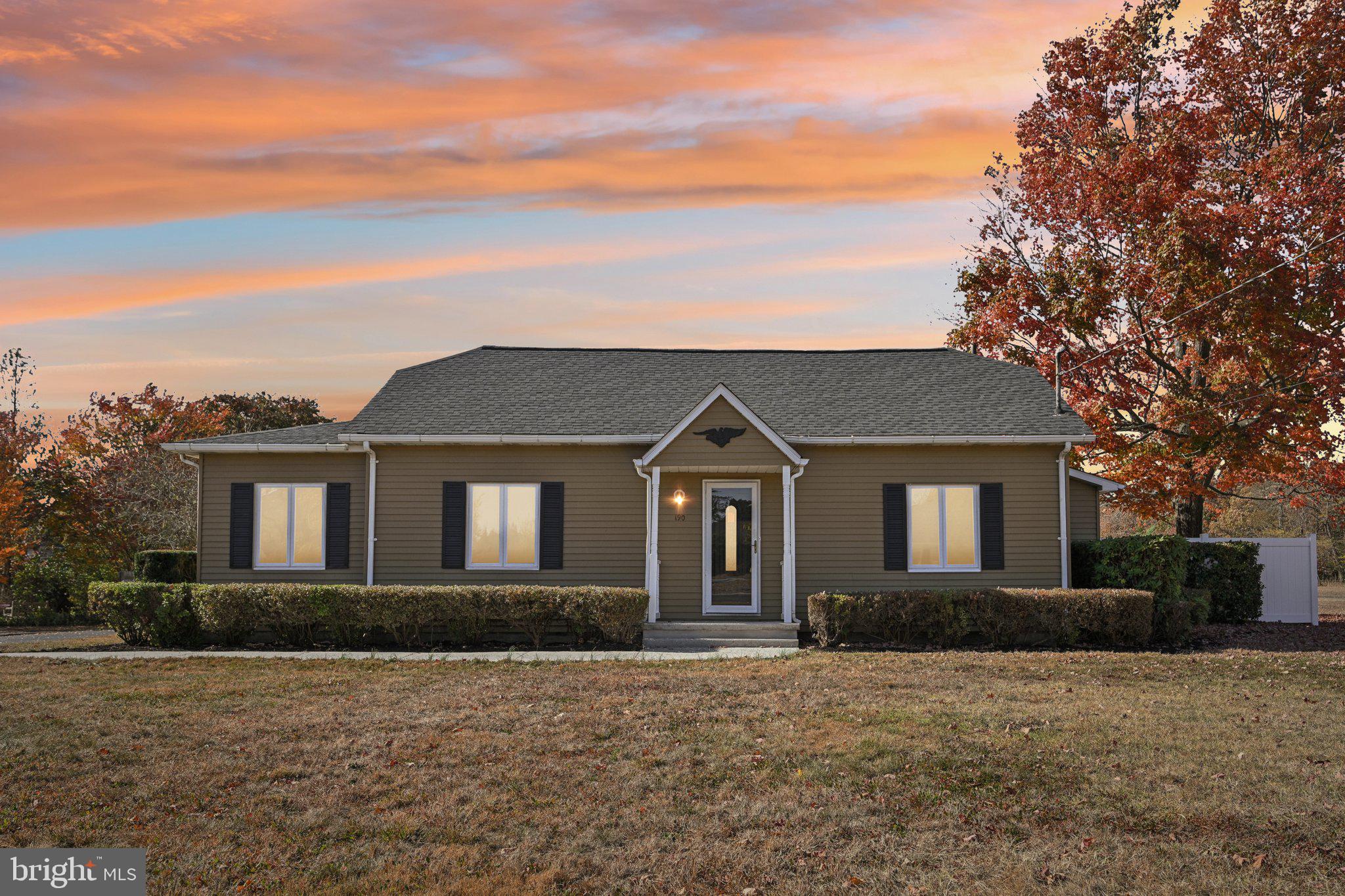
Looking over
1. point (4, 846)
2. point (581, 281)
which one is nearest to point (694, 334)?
point (581, 281)

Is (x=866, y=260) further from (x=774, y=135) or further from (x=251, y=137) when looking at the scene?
(x=251, y=137)

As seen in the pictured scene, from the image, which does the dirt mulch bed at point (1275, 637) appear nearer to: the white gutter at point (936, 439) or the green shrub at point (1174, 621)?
the green shrub at point (1174, 621)

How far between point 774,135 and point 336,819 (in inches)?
501

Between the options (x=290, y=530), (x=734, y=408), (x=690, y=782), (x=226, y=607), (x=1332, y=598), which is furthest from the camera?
(x=1332, y=598)

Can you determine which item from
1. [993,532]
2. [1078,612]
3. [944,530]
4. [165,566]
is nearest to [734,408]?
[944,530]

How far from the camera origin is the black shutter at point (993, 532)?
17.4 meters

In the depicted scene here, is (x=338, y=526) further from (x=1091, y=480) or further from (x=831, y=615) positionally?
(x=1091, y=480)

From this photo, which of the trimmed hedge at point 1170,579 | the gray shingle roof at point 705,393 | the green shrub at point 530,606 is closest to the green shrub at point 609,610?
the green shrub at point 530,606

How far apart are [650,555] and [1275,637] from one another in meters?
10.6

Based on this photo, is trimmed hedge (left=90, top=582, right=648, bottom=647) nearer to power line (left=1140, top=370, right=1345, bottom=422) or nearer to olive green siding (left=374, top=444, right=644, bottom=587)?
olive green siding (left=374, top=444, right=644, bottom=587)

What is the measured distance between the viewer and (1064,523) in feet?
56.7

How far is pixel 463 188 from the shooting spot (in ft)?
57.0

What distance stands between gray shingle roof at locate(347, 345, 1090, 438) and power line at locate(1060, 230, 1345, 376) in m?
2.24

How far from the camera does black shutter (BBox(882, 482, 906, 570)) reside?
17.3m
